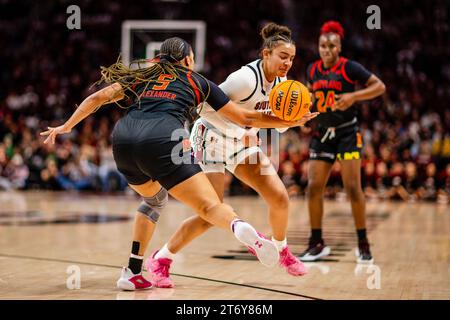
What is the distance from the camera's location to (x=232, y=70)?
62.8ft

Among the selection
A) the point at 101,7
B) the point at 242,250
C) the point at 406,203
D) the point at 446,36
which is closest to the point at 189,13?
the point at 101,7

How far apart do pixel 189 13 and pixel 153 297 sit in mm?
16032

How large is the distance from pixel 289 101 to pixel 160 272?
5.02ft

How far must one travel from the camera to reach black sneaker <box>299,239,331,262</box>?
636cm

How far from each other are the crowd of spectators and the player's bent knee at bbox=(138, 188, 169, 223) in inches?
406

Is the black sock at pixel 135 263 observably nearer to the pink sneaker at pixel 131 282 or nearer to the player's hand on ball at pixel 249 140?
the pink sneaker at pixel 131 282

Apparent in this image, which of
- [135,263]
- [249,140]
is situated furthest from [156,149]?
[249,140]

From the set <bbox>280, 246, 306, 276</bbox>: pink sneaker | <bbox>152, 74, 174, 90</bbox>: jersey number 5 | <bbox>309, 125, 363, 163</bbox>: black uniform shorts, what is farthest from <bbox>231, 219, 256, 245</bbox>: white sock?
<bbox>309, 125, 363, 163</bbox>: black uniform shorts

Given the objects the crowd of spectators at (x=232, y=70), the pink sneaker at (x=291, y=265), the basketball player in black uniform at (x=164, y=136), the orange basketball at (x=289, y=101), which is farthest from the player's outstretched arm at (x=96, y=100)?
the crowd of spectators at (x=232, y=70)

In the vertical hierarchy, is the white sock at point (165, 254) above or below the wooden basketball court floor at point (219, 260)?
above

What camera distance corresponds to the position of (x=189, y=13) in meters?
19.5

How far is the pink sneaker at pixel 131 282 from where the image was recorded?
4.61 metres

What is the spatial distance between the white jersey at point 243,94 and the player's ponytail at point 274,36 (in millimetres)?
157

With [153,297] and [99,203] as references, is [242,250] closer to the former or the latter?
[153,297]
